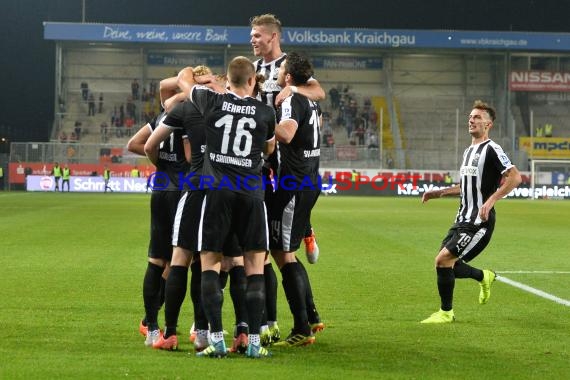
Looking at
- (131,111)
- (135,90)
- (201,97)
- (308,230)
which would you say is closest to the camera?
(201,97)

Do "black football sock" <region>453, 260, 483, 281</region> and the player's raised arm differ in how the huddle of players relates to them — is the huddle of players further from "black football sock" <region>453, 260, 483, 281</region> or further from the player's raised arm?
"black football sock" <region>453, 260, 483, 281</region>

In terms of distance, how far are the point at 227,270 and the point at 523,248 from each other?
11300mm

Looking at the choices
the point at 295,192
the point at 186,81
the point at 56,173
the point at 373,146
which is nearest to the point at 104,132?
the point at 56,173

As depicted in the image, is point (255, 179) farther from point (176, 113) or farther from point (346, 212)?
point (346, 212)

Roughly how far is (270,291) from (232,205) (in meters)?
1.36

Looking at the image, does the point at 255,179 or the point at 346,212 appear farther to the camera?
the point at 346,212

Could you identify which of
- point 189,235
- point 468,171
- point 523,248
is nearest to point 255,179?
point 189,235

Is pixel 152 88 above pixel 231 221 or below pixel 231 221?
above

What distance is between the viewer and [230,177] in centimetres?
707

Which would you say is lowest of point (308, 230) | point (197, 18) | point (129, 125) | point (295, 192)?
point (308, 230)

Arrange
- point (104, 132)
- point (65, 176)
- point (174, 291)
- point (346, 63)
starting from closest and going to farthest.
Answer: point (174, 291) < point (65, 176) < point (104, 132) < point (346, 63)

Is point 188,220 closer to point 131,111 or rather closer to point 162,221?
point 162,221

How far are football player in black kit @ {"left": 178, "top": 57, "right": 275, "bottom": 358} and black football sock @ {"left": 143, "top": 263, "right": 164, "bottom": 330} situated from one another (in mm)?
778

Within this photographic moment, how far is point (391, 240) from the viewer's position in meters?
19.4
